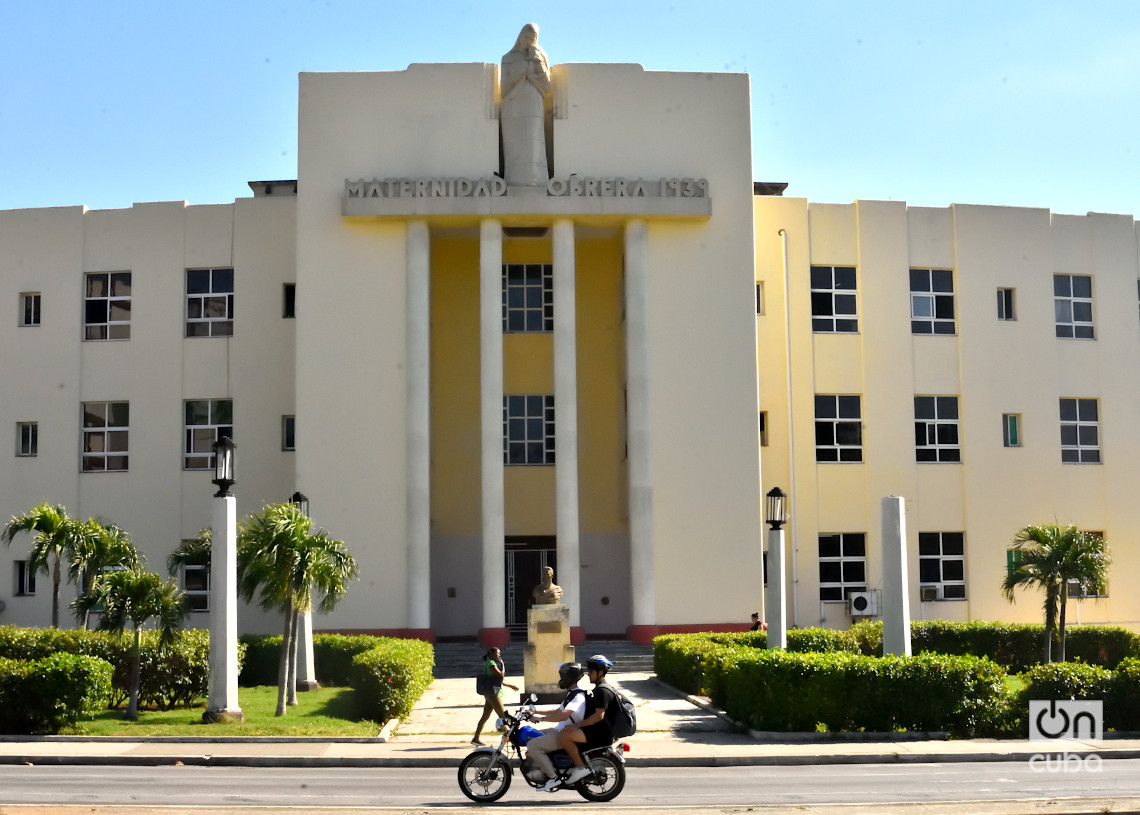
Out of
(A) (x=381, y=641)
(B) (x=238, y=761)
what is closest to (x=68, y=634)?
(A) (x=381, y=641)

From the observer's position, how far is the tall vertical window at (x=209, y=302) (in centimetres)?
3544

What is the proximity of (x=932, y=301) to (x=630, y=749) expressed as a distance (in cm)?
2281

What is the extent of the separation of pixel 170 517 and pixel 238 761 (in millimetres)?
18858

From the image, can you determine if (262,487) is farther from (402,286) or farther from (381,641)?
(381,641)

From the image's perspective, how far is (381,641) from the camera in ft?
88.5

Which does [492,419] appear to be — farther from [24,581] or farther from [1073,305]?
[1073,305]

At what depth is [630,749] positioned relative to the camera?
1775cm

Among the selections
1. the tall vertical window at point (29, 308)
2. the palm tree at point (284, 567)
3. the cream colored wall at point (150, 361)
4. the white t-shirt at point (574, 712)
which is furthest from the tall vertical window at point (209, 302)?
the white t-shirt at point (574, 712)

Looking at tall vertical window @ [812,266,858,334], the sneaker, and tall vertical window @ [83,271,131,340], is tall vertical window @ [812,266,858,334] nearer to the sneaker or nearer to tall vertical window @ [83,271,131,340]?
tall vertical window @ [83,271,131,340]

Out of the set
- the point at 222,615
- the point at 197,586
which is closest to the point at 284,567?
the point at 222,615

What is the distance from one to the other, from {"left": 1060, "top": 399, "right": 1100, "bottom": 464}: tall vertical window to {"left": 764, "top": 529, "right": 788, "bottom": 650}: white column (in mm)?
15540

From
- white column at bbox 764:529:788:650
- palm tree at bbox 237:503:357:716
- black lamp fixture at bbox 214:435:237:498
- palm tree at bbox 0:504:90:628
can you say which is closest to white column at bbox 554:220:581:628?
white column at bbox 764:529:788:650

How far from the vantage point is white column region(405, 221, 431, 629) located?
31.7m

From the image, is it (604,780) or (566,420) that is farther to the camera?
(566,420)
